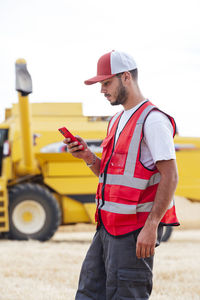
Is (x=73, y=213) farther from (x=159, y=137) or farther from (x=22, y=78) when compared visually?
(x=159, y=137)

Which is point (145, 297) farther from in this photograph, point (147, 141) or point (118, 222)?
point (147, 141)

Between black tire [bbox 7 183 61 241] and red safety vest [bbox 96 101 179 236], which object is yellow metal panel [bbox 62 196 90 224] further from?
red safety vest [bbox 96 101 179 236]

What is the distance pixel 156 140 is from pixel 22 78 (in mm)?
6044

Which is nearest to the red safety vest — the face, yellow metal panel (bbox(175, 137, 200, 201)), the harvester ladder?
the face

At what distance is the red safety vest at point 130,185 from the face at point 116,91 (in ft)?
0.33

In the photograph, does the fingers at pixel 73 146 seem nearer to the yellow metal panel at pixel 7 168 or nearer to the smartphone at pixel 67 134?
the smartphone at pixel 67 134

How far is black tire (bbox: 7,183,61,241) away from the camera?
32.1ft

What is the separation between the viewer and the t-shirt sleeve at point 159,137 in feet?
7.37

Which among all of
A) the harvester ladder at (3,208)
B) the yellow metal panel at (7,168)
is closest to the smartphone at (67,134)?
the harvester ladder at (3,208)

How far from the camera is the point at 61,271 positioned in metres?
5.82

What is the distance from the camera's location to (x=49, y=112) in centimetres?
1076

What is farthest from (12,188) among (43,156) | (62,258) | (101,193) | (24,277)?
(101,193)

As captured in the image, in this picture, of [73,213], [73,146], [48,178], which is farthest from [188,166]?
[73,146]

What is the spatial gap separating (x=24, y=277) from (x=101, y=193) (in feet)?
10.8
